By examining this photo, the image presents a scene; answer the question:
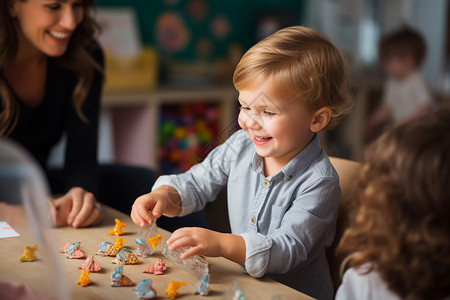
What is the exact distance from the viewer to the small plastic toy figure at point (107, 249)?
89 cm

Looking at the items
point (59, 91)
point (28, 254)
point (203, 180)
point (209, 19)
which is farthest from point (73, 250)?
point (209, 19)

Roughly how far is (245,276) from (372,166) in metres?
0.26

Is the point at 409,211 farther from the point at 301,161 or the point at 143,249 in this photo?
the point at 143,249

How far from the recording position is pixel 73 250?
88 centimetres

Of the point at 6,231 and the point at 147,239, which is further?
the point at 147,239

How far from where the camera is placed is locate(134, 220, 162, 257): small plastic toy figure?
893 mm

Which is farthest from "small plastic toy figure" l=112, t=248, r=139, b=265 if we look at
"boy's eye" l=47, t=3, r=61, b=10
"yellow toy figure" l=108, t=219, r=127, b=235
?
"boy's eye" l=47, t=3, r=61, b=10

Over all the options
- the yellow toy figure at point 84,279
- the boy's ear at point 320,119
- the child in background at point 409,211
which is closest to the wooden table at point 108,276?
the yellow toy figure at point 84,279

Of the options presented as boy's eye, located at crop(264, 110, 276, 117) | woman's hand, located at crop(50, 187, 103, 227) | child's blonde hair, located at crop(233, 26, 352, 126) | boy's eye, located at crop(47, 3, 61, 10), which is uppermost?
boy's eye, located at crop(47, 3, 61, 10)

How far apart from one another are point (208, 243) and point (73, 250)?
0.22 metres

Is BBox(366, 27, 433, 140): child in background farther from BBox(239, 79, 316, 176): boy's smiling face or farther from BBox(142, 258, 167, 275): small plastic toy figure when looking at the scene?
BBox(142, 258, 167, 275): small plastic toy figure

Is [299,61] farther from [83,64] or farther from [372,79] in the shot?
[372,79]

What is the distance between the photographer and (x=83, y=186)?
4.26 ft

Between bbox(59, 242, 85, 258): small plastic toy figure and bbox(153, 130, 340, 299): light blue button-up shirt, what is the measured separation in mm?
174
